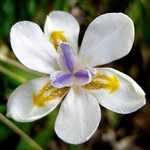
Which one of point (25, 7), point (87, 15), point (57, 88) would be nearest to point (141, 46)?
point (87, 15)

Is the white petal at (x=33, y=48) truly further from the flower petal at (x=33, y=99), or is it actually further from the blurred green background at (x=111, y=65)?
the blurred green background at (x=111, y=65)

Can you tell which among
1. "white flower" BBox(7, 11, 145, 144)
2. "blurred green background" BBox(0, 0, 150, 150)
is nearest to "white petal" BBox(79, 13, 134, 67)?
"white flower" BBox(7, 11, 145, 144)

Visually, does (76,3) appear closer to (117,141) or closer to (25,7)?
(25,7)

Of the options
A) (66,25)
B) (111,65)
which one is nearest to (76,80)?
(66,25)

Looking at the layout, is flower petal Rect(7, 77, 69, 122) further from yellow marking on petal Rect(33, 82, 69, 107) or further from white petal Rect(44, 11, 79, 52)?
white petal Rect(44, 11, 79, 52)

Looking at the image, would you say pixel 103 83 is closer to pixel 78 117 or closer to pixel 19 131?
pixel 78 117
